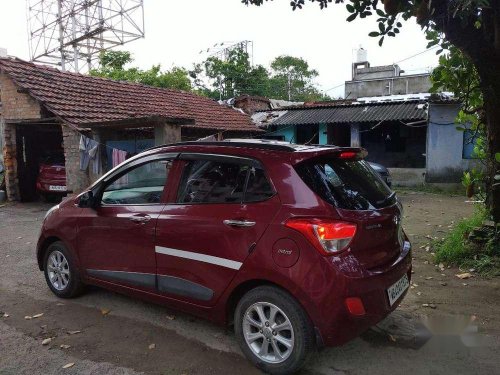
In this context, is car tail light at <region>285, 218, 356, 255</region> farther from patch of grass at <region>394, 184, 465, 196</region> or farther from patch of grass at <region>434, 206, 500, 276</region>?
patch of grass at <region>394, 184, 465, 196</region>

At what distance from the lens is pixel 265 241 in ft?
9.34

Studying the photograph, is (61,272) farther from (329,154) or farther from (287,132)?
(287,132)

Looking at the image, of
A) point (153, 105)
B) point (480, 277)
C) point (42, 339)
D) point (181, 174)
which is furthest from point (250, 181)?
point (153, 105)

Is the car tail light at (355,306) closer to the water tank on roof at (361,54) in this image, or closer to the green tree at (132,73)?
the green tree at (132,73)

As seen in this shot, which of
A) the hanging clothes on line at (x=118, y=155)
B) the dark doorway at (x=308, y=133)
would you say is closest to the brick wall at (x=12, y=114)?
the hanging clothes on line at (x=118, y=155)

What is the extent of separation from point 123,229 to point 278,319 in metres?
1.66

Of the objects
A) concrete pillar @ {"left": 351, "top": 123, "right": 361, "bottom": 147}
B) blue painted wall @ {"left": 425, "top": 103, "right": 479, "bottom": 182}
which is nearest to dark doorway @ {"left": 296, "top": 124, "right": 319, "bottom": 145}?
concrete pillar @ {"left": 351, "top": 123, "right": 361, "bottom": 147}

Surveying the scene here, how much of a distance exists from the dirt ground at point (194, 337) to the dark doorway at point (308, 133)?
13.0m

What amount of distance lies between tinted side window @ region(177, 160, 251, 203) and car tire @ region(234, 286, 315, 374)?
0.75m

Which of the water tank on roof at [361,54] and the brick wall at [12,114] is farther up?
the water tank on roof at [361,54]

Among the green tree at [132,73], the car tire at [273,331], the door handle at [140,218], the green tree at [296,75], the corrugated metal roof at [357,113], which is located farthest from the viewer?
the green tree at [296,75]

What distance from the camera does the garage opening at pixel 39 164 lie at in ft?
36.9

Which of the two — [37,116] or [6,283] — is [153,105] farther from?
[6,283]

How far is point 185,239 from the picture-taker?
325 cm
